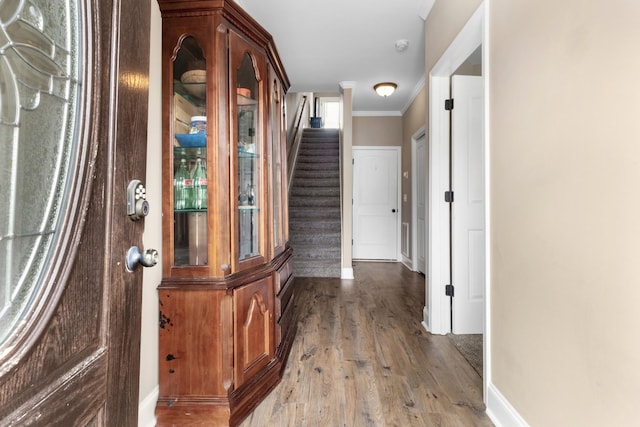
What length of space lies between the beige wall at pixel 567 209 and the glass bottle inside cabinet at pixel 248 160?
125 cm

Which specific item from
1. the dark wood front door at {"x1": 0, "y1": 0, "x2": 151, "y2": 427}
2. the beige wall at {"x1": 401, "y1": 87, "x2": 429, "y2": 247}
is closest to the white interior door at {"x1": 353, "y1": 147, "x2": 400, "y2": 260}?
the beige wall at {"x1": 401, "y1": 87, "x2": 429, "y2": 247}

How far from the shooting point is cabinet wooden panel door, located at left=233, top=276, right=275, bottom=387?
1.49 metres

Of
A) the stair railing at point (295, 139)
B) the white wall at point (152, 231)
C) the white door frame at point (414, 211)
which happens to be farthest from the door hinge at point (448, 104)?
the stair railing at point (295, 139)

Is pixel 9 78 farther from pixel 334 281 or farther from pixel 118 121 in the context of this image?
pixel 334 281

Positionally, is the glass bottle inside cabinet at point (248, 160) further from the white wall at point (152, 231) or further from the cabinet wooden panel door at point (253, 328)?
the white wall at point (152, 231)

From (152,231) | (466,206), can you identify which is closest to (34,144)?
(152,231)

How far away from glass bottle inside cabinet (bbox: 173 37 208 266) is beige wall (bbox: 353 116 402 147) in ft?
13.5

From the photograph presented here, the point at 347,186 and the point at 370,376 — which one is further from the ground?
the point at 347,186

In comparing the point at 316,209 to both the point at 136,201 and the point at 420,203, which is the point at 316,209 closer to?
the point at 420,203

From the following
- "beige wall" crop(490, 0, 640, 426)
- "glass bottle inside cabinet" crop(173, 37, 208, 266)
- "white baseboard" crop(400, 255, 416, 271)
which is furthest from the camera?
"white baseboard" crop(400, 255, 416, 271)

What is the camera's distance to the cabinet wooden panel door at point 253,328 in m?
1.49

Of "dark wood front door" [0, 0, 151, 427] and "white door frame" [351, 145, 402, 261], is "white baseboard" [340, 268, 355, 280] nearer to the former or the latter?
"white door frame" [351, 145, 402, 261]

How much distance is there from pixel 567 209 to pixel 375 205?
14.3 ft

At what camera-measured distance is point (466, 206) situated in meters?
2.40
